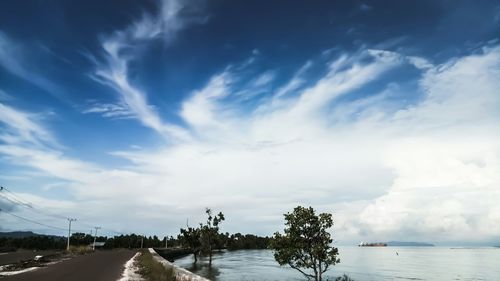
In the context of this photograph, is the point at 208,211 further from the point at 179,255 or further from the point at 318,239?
the point at 318,239

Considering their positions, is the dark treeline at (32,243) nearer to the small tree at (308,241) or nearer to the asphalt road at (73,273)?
the asphalt road at (73,273)

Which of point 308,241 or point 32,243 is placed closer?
point 308,241

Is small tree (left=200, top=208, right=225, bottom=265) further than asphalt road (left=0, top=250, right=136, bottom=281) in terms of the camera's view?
Yes

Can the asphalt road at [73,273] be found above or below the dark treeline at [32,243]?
below

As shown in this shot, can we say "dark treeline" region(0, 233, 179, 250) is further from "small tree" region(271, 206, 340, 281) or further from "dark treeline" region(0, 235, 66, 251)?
"small tree" region(271, 206, 340, 281)

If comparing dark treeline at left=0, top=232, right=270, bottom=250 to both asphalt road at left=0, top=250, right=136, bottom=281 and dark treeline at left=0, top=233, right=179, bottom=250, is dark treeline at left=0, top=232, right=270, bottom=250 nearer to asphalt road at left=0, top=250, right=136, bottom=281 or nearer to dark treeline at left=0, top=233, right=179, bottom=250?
dark treeline at left=0, top=233, right=179, bottom=250

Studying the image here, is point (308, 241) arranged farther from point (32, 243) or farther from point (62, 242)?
point (62, 242)

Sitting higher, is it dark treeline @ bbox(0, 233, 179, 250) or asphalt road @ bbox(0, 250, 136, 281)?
dark treeline @ bbox(0, 233, 179, 250)

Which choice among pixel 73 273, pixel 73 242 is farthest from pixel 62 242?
pixel 73 273

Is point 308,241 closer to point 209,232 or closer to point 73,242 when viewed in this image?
point 209,232

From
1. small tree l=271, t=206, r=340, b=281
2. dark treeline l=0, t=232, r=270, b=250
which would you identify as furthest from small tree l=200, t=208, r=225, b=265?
small tree l=271, t=206, r=340, b=281

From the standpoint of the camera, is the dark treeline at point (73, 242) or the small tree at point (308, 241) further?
the dark treeline at point (73, 242)

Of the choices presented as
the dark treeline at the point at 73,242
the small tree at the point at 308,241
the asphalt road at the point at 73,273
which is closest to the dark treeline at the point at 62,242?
the dark treeline at the point at 73,242

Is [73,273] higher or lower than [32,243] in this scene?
lower
